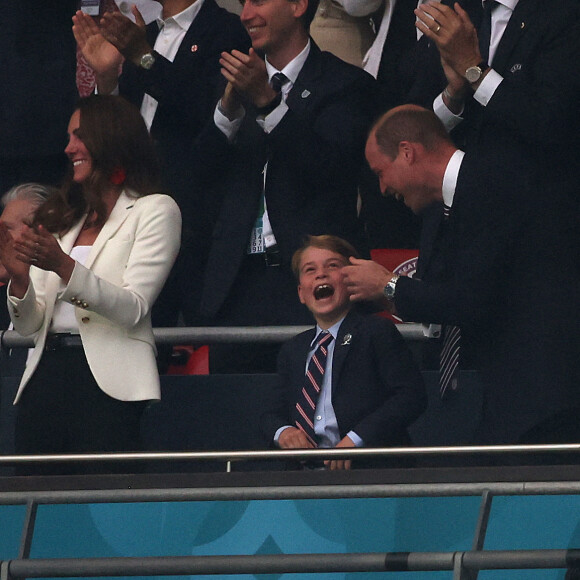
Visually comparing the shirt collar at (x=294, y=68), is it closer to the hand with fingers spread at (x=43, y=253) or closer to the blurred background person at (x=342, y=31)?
the blurred background person at (x=342, y=31)

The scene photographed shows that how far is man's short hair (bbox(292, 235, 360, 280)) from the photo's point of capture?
17.3 ft

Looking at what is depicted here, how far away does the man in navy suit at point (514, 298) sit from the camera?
4.46 metres

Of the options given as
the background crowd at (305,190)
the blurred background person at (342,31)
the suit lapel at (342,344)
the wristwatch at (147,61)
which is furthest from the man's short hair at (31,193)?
the suit lapel at (342,344)

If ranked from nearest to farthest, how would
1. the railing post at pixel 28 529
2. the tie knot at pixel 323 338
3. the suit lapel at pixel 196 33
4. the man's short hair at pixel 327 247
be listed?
the railing post at pixel 28 529, the tie knot at pixel 323 338, the man's short hair at pixel 327 247, the suit lapel at pixel 196 33

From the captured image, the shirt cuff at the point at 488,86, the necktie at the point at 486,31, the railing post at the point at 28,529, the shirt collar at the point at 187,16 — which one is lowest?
the railing post at the point at 28,529

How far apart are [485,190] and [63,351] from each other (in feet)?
4.81

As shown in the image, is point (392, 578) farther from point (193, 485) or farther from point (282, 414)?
point (282, 414)

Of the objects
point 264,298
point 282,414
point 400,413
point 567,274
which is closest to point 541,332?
point 567,274

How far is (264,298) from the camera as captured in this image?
5.61 metres

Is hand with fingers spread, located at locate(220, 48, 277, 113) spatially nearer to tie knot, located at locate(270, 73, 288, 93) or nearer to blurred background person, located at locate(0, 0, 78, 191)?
tie knot, located at locate(270, 73, 288, 93)

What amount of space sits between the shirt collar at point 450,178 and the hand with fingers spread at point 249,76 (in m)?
0.89

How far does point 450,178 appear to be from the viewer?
15.6 feet

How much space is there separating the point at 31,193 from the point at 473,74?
6.47 ft

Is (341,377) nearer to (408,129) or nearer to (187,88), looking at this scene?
(408,129)
